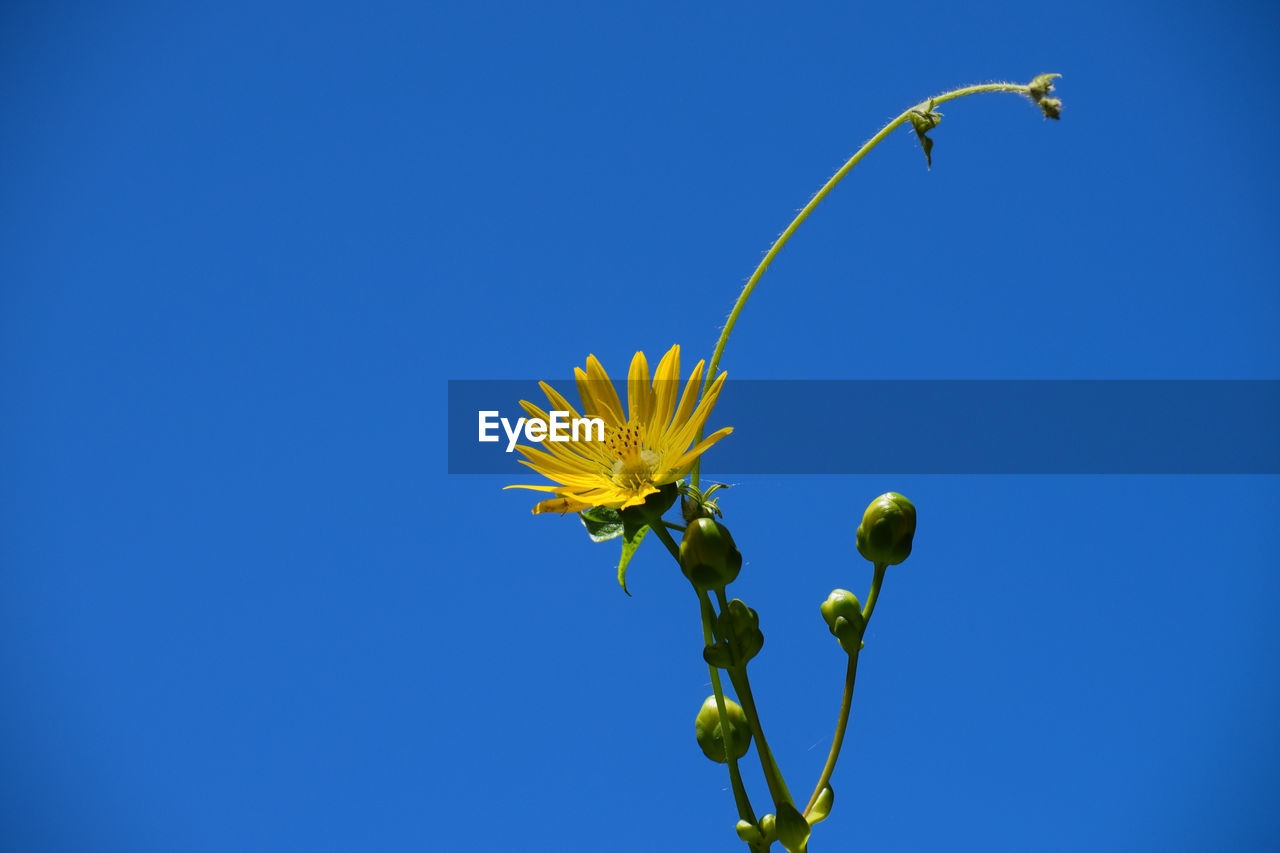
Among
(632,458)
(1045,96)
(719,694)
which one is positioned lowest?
(719,694)

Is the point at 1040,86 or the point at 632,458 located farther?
the point at 632,458

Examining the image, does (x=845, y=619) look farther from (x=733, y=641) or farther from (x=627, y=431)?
(x=627, y=431)

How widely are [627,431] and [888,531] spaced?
0.87ft

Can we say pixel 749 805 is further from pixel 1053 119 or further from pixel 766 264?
pixel 1053 119

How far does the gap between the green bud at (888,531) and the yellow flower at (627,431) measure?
20 centimetres

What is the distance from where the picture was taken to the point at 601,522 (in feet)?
2.81

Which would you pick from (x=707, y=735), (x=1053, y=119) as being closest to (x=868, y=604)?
(x=707, y=735)

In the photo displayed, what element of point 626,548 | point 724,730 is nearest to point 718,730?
point 724,730

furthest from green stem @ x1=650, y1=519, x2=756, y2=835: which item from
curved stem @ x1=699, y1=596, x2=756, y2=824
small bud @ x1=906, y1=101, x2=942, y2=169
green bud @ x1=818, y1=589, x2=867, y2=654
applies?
small bud @ x1=906, y1=101, x2=942, y2=169

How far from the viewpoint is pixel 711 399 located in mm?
834

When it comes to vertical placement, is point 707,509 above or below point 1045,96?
below

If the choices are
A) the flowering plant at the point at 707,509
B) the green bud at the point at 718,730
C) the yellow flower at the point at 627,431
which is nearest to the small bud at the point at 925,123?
the flowering plant at the point at 707,509

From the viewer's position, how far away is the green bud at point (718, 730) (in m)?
0.85

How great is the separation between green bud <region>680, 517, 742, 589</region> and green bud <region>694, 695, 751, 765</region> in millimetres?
136
